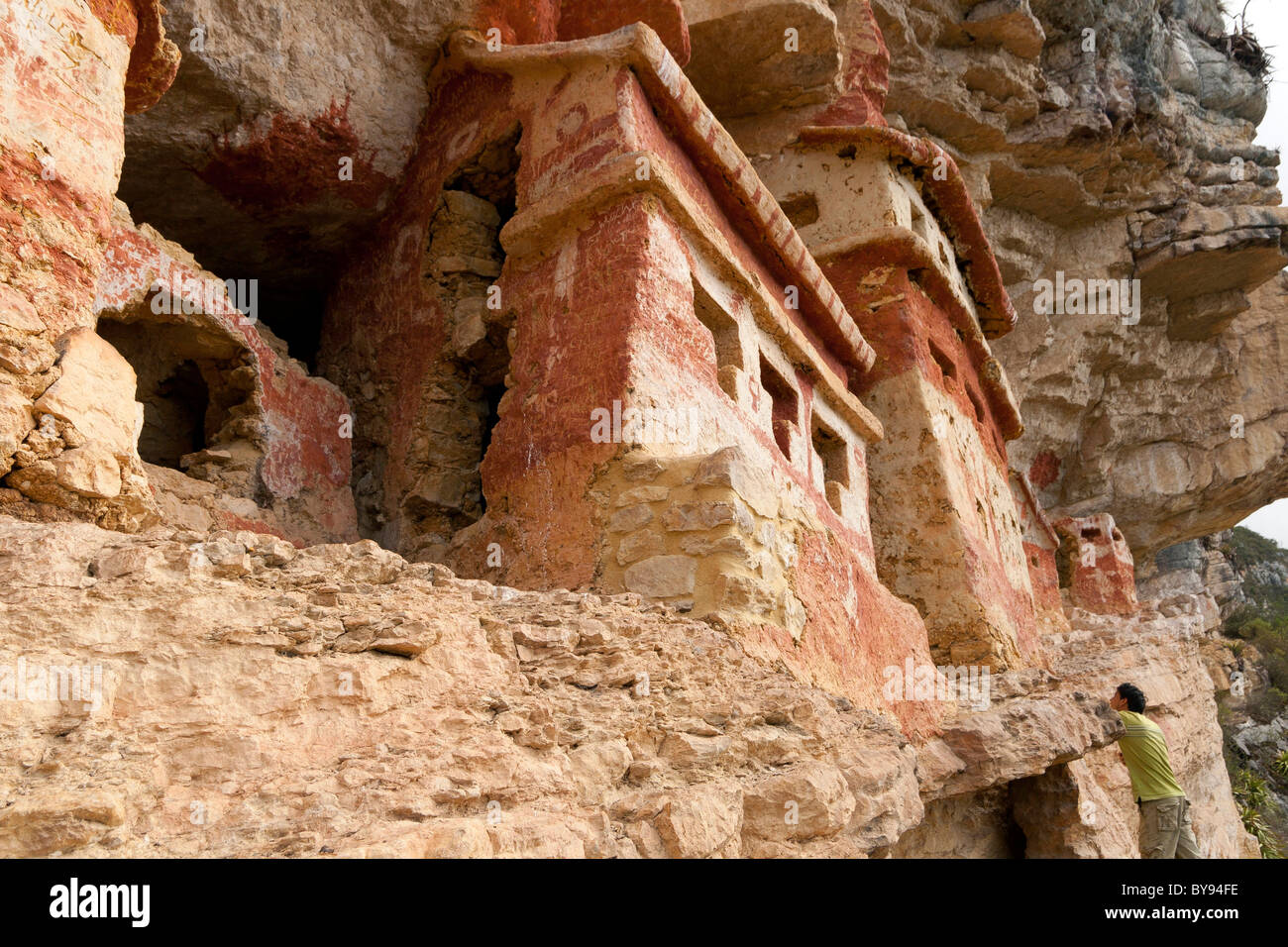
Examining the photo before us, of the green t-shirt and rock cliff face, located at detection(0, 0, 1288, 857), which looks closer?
rock cliff face, located at detection(0, 0, 1288, 857)

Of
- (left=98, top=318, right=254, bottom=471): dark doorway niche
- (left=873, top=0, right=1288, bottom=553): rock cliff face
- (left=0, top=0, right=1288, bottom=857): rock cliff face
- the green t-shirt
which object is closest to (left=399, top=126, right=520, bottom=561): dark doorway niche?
(left=0, top=0, right=1288, bottom=857): rock cliff face

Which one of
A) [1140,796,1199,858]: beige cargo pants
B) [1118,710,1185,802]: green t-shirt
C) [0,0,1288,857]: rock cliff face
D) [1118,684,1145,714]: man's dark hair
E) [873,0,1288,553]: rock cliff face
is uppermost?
[873,0,1288,553]: rock cliff face

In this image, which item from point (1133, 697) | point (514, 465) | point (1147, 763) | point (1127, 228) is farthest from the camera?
point (1127, 228)

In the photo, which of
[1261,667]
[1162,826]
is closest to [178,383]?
[1162,826]

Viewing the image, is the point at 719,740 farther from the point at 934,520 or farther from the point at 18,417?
the point at 934,520

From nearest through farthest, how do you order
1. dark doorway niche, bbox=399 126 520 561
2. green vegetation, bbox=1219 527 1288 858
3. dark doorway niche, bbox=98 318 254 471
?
dark doorway niche, bbox=98 318 254 471 → dark doorway niche, bbox=399 126 520 561 → green vegetation, bbox=1219 527 1288 858

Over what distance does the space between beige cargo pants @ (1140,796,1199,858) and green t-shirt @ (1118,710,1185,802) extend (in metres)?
0.05

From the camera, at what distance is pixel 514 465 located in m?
5.46

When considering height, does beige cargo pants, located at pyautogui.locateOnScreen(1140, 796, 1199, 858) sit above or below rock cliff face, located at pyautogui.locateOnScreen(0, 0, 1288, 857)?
below

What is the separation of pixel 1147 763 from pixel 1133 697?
0.54m

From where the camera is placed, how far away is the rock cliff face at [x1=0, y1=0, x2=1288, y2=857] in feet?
7.96

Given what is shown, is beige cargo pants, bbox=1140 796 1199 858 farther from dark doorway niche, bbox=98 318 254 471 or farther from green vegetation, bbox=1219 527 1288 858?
green vegetation, bbox=1219 527 1288 858

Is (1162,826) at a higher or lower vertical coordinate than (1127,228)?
lower

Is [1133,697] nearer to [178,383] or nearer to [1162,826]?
[1162,826]
